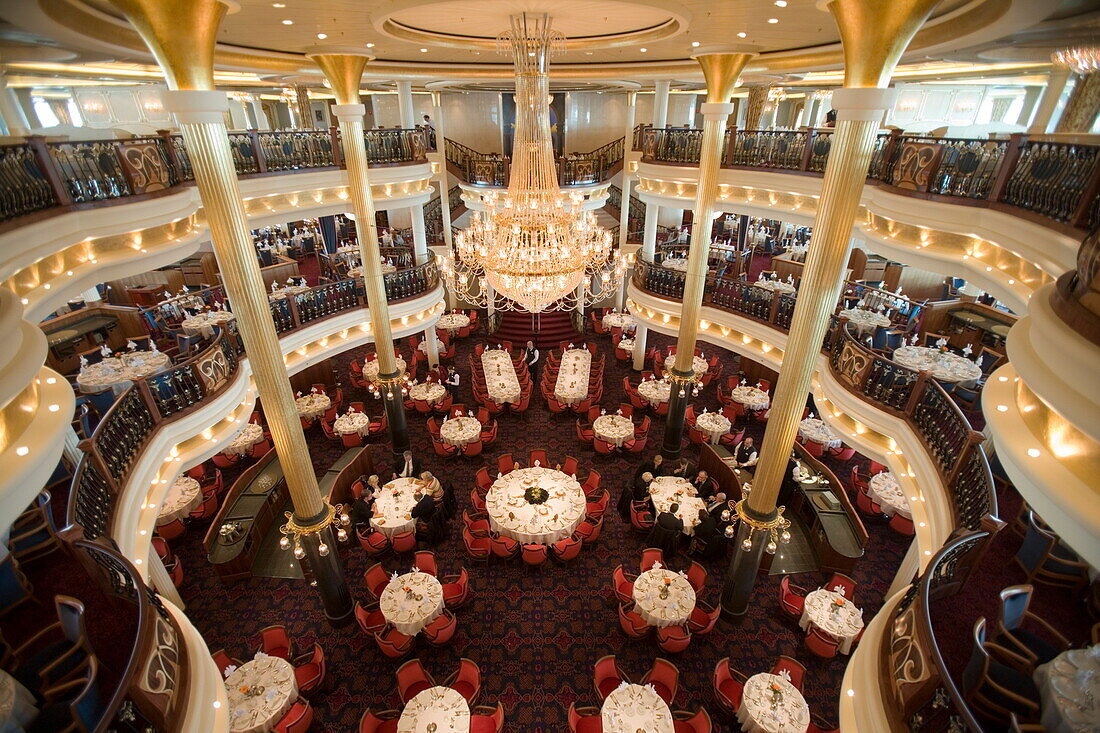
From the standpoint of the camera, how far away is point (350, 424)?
39.9 feet

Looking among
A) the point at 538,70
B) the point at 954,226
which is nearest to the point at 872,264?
the point at 954,226

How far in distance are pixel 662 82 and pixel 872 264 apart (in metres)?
9.81

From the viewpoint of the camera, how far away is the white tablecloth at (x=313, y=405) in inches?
489

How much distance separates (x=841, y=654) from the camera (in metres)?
7.70

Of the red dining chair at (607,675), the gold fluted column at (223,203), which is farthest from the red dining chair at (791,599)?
the gold fluted column at (223,203)

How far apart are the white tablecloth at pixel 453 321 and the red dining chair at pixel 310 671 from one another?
1135 cm

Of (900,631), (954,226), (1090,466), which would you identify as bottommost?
(900,631)

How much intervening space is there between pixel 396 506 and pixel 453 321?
29.5 feet

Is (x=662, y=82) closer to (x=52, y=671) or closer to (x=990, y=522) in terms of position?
(x=990, y=522)

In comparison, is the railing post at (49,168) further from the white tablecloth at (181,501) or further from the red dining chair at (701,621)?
the red dining chair at (701,621)

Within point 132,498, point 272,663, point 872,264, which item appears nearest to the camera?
point 132,498

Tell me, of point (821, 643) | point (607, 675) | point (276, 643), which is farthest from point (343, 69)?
point (821, 643)

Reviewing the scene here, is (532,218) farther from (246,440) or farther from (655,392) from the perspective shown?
(246,440)

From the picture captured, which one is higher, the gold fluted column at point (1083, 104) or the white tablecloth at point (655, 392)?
the gold fluted column at point (1083, 104)
